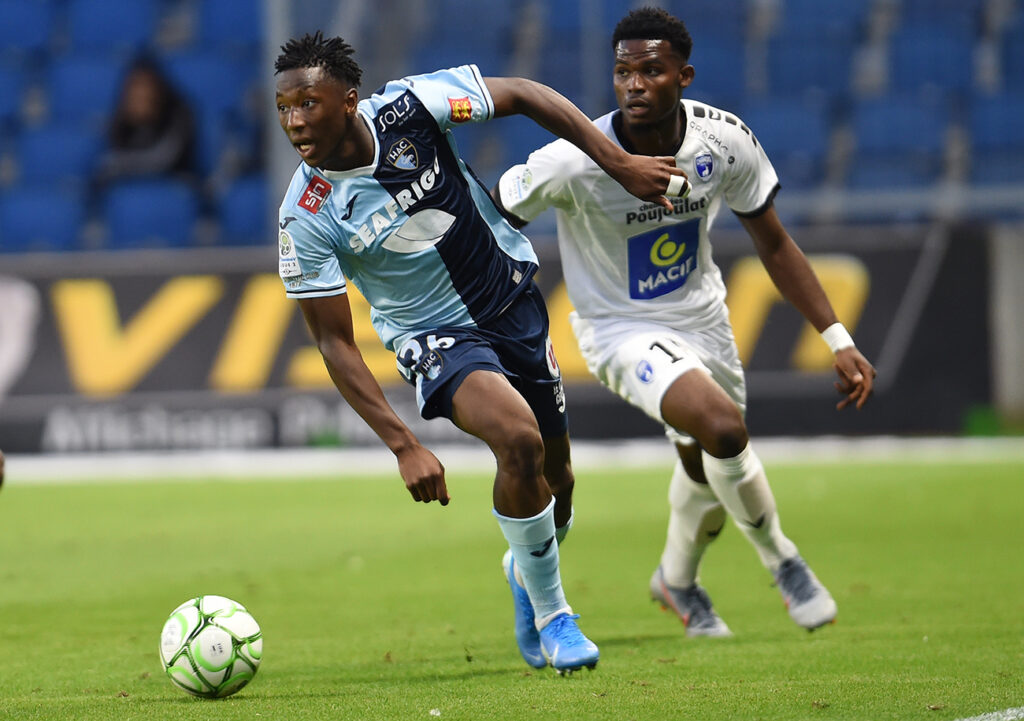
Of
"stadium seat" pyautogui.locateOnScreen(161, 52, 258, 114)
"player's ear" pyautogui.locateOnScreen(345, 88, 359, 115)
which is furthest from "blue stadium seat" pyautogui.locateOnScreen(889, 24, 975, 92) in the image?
"player's ear" pyautogui.locateOnScreen(345, 88, 359, 115)

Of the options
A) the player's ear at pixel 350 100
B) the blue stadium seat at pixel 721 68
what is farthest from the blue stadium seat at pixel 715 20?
the player's ear at pixel 350 100

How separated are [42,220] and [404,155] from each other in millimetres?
13231

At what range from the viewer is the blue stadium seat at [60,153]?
18.3 metres

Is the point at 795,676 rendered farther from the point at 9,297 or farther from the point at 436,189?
the point at 9,297

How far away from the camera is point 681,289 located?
640 centimetres

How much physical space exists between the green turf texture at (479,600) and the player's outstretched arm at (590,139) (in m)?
1.68

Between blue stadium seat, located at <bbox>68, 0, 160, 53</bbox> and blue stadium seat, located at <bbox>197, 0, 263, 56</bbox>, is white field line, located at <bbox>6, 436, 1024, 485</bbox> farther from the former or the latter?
blue stadium seat, located at <bbox>68, 0, 160, 53</bbox>

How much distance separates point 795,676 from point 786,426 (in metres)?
9.68

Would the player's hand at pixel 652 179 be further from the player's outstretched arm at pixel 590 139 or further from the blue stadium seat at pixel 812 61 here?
the blue stadium seat at pixel 812 61

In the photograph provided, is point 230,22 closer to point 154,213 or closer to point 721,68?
point 154,213

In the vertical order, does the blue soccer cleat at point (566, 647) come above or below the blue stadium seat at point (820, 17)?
below

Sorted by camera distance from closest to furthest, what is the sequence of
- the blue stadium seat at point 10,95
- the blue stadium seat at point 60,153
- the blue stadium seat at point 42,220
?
the blue stadium seat at point 42,220
the blue stadium seat at point 60,153
the blue stadium seat at point 10,95

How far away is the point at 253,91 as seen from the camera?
59.6 ft

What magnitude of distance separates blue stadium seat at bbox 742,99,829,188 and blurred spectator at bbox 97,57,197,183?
6282mm
